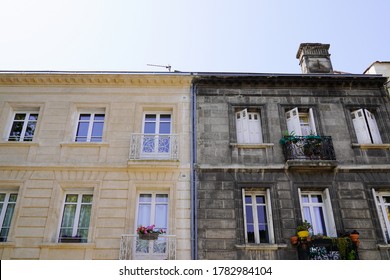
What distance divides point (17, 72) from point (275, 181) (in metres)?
9.10

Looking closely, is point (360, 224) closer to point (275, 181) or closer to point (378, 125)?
point (275, 181)

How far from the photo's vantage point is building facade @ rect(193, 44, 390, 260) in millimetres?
9914

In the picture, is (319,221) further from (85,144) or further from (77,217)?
(85,144)

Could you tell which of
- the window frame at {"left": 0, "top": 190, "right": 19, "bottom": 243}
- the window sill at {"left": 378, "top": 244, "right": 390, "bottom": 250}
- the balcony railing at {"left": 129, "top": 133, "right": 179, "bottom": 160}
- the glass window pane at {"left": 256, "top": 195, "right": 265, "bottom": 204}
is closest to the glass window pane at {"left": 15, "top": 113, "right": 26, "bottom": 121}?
the window frame at {"left": 0, "top": 190, "right": 19, "bottom": 243}

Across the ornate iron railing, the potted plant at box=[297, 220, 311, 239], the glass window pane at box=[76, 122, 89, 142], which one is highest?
the glass window pane at box=[76, 122, 89, 142]

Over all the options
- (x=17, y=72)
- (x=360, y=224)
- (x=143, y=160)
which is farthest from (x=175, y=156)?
(x=17, y=72)

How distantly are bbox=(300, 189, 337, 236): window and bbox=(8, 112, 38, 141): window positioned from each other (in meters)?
8.51

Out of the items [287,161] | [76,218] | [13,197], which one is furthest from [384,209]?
[13,197]

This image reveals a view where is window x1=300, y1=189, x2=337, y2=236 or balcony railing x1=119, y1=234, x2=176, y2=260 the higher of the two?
window x1=300, y1=189, x2=337, y2=236

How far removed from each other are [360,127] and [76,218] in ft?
29.7

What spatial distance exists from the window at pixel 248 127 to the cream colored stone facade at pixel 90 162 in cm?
166

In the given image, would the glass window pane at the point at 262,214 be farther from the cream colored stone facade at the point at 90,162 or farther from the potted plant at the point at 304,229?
the cream colored stone facade at the point at 90,162

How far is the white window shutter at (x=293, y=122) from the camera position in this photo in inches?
460

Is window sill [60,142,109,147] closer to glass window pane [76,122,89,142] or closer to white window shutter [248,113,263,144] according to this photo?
glass window pane [76,122,89,142]
